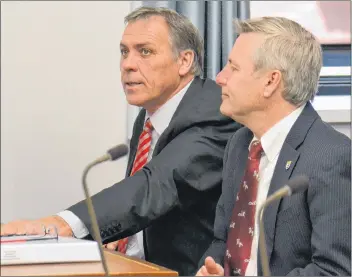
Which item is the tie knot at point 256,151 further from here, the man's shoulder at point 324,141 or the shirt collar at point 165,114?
the shirt collar at point 165,114

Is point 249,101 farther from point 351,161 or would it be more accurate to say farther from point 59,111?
point 59,111

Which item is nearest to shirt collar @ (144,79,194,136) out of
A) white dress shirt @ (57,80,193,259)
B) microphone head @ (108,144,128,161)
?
white dress shirt @ (57,80,193,259)

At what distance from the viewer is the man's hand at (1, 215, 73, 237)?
1.96 m

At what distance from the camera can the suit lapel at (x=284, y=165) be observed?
6.37 ft

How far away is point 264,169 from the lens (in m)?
2.07

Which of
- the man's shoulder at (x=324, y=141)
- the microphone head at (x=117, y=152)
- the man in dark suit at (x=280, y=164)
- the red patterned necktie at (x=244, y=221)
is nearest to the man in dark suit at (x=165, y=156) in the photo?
the man in dark suit at (x=280, y=164)

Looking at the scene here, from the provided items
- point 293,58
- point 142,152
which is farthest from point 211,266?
point 142,152

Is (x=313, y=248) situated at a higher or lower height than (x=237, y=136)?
lower

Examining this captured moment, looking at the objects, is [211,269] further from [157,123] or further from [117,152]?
[157,123]

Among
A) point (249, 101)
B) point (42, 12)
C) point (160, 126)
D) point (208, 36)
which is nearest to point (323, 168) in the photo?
point (249, 101)

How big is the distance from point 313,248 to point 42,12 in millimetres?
1469

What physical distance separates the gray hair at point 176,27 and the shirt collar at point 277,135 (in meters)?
0.62

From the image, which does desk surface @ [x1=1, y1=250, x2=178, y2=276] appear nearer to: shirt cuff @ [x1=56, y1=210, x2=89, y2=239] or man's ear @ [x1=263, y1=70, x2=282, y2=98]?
shirt cuff @ [x1=56, y1=210, x2=89, y2=239]

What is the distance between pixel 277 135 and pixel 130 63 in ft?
2.24
